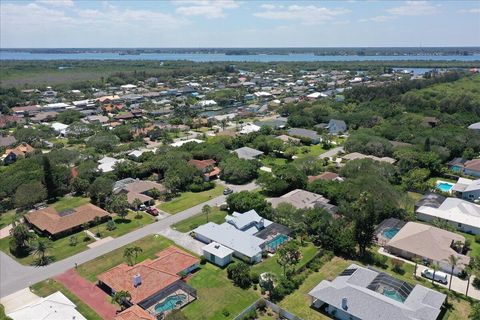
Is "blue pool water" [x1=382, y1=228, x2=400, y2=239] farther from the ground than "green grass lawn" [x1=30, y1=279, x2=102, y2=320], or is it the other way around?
"blue pool water" [x1=382, y1=228, x2=400, y2=239]

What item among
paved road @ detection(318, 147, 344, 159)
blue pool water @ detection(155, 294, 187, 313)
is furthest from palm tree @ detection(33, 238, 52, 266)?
paved road @ detection(318, 147, 344, 159)

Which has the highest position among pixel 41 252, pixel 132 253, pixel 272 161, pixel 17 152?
A: pixel 17 152

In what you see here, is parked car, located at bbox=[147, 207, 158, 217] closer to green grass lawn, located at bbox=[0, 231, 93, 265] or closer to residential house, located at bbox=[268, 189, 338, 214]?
green grass lawn, located at bbox=[0, 231, 93, 265]

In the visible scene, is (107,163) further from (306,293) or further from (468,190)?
(468,190)

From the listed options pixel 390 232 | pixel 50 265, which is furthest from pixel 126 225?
pixel 390 232

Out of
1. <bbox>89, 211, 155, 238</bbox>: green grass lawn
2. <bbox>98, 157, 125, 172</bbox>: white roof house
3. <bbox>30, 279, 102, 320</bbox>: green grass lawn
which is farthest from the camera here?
<bbox>98, 157, 125, 172</bbox>: white roof house

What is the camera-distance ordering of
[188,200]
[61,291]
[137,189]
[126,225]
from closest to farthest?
[61,291] → [126,225] → [188,200] → [137,189]
